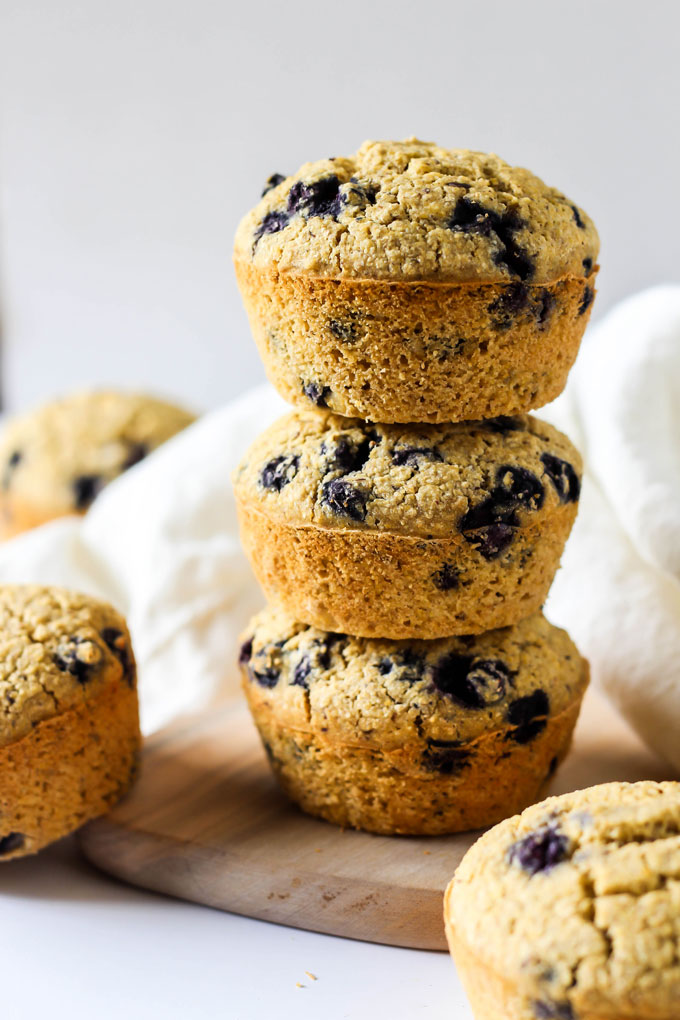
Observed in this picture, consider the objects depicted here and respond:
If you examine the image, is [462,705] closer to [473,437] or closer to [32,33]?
[473,437]

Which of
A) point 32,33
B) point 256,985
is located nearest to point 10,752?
point 256,985

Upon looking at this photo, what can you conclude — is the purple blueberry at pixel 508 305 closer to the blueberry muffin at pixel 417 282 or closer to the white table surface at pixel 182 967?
the blueberry muffin at pixel 417 282

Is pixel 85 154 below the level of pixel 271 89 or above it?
below

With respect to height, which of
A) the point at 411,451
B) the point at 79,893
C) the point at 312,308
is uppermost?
the point at 312,308

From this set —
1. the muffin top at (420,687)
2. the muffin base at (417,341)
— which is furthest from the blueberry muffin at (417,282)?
the muffin top at (420,687)

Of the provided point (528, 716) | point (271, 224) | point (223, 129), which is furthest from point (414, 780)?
point (223, 129)


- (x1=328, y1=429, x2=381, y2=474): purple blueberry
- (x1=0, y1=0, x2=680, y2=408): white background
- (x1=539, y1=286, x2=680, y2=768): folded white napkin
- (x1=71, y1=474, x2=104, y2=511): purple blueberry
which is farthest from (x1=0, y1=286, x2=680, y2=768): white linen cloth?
(x1=0, y1=0, x2=680, y2=408): white background
